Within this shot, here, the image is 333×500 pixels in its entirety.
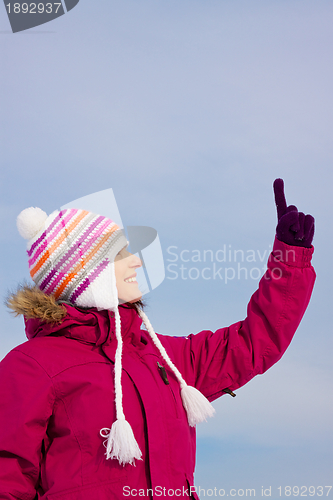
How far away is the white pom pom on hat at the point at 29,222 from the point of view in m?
1.58

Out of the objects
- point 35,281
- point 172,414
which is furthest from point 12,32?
point 172,414

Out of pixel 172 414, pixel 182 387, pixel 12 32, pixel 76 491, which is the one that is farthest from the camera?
pixel 12 32

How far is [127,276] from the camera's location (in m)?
1.54

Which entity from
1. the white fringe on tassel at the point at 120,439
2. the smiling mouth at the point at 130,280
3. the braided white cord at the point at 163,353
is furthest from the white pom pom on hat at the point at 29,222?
the white fringe on tassel at the point at 120,439

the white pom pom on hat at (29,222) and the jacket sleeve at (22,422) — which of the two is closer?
the jacket sleeve at (22,422)

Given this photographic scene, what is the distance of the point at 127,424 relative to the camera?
1281mm

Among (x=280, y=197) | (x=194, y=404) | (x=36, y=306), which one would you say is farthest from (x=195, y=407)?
(x=280, y=197)

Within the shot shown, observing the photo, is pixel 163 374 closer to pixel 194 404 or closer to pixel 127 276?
pixel 194 404

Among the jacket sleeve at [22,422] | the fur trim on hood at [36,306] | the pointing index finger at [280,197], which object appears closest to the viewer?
the jacket sleeve at [22,422]

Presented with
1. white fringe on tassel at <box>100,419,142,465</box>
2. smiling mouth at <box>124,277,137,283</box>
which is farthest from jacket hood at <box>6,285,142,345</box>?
white fringe on tassel at <box>100,419,142,465</box>

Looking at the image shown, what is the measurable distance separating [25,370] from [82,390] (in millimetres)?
166

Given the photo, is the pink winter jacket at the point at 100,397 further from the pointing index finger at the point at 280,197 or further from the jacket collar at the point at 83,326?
the pointing index finger at the point at 280,197

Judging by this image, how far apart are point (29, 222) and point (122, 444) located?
2.52ft

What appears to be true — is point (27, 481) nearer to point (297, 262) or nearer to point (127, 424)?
point (127, 424)
